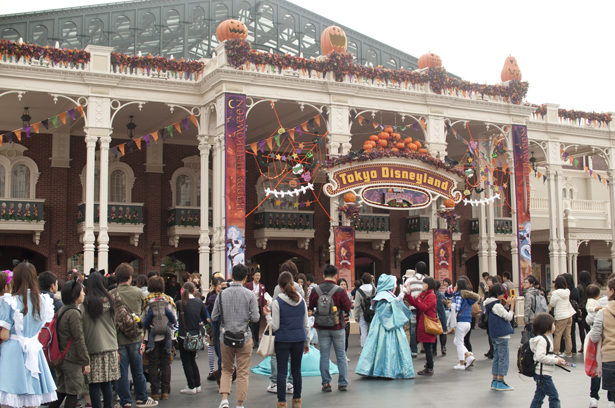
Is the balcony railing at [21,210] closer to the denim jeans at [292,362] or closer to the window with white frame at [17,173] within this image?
the window with white frame at [17,173]

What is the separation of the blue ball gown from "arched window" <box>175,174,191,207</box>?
1849 centimetres

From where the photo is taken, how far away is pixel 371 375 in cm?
1103

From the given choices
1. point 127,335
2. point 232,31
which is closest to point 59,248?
point 232,31

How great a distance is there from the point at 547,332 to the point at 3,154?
20.3 m

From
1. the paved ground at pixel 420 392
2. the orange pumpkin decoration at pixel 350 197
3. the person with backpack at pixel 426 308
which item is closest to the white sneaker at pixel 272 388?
the paved ground at pixel 420 392

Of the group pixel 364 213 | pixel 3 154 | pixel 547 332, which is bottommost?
pixel 547 332

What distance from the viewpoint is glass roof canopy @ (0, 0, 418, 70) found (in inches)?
914

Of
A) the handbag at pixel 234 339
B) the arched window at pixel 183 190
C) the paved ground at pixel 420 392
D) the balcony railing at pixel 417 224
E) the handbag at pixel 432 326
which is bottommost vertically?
the paved ground at pixel 420 392

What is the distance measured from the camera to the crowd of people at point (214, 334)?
712 centimetres

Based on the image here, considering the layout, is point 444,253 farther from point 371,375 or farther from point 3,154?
point 3,154

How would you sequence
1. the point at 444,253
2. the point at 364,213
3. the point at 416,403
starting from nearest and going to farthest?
the point at 416,403 < the point at 444,253 < the point at 364,213

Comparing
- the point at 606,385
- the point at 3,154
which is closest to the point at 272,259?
the point at 3,154

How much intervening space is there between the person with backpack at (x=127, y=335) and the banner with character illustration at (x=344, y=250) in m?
10.8

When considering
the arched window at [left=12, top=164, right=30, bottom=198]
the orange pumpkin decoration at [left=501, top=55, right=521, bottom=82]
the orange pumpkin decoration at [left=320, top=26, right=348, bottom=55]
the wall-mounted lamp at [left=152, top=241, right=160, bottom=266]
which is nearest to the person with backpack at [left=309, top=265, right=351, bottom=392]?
the orange pumpkin decoration at [left=320, top=26, right=348, bottom=55]
